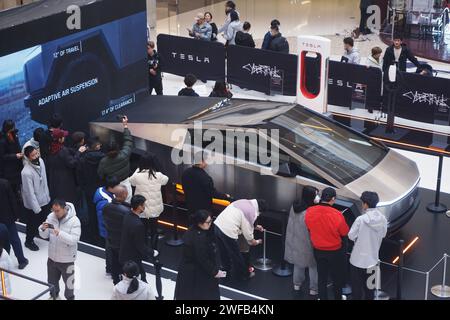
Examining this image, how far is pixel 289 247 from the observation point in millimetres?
10484

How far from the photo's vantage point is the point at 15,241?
11.4 m

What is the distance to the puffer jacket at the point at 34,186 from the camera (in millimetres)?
11609

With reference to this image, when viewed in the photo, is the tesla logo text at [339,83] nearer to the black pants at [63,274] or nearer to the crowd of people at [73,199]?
the crowd of people at [73,199]

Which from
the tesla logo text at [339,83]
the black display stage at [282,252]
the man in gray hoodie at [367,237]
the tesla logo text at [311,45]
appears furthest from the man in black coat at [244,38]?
the man in gray hoodie at [367,237]

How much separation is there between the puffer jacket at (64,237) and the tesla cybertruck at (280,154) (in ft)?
9.16

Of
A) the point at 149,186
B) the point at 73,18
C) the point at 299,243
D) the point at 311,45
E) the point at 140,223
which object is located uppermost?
the point at 73,18


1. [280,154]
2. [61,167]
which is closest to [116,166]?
[61,167]

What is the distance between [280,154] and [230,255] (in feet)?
5.31

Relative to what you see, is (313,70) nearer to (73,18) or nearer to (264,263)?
(73,18)

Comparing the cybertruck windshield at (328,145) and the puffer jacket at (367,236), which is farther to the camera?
the cybertruck windshield at (328,145)

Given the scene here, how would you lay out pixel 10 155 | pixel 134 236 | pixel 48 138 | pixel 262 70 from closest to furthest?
pixel 134 236, pixel 10 155, pixel 48 138, pixel 262 70
